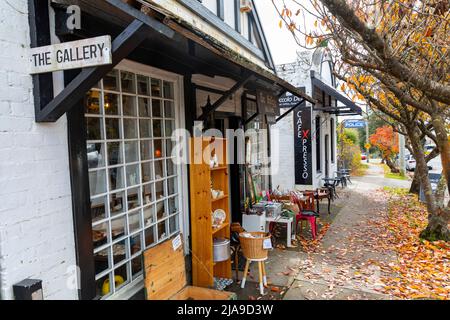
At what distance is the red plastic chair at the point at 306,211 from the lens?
23.5 ft

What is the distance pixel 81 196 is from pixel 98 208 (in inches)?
17.3

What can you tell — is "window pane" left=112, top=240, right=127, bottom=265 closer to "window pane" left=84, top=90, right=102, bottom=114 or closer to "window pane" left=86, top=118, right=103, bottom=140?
"window pane" left=86, top=118, right=103, bottom=140

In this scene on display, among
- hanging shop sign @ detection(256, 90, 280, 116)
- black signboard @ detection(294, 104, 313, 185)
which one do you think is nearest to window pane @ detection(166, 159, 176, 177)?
hanging shop sign @ detection(256, 90, 280, 116)

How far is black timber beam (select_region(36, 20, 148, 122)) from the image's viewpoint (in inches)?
89.0

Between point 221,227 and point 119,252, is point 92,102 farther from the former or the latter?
point 221,227

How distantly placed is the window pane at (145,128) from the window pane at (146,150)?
79 millimetres

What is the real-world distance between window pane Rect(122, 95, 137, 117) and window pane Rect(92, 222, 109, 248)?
1250 millimetres

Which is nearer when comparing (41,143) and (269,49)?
(41,143)

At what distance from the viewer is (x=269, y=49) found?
864 cm

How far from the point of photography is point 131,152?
12.5 ft

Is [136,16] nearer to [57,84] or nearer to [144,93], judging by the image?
[57,84]

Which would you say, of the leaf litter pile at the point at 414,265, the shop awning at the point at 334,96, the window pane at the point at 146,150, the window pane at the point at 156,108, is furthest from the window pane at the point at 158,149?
the shop awning at the point at 334,96
